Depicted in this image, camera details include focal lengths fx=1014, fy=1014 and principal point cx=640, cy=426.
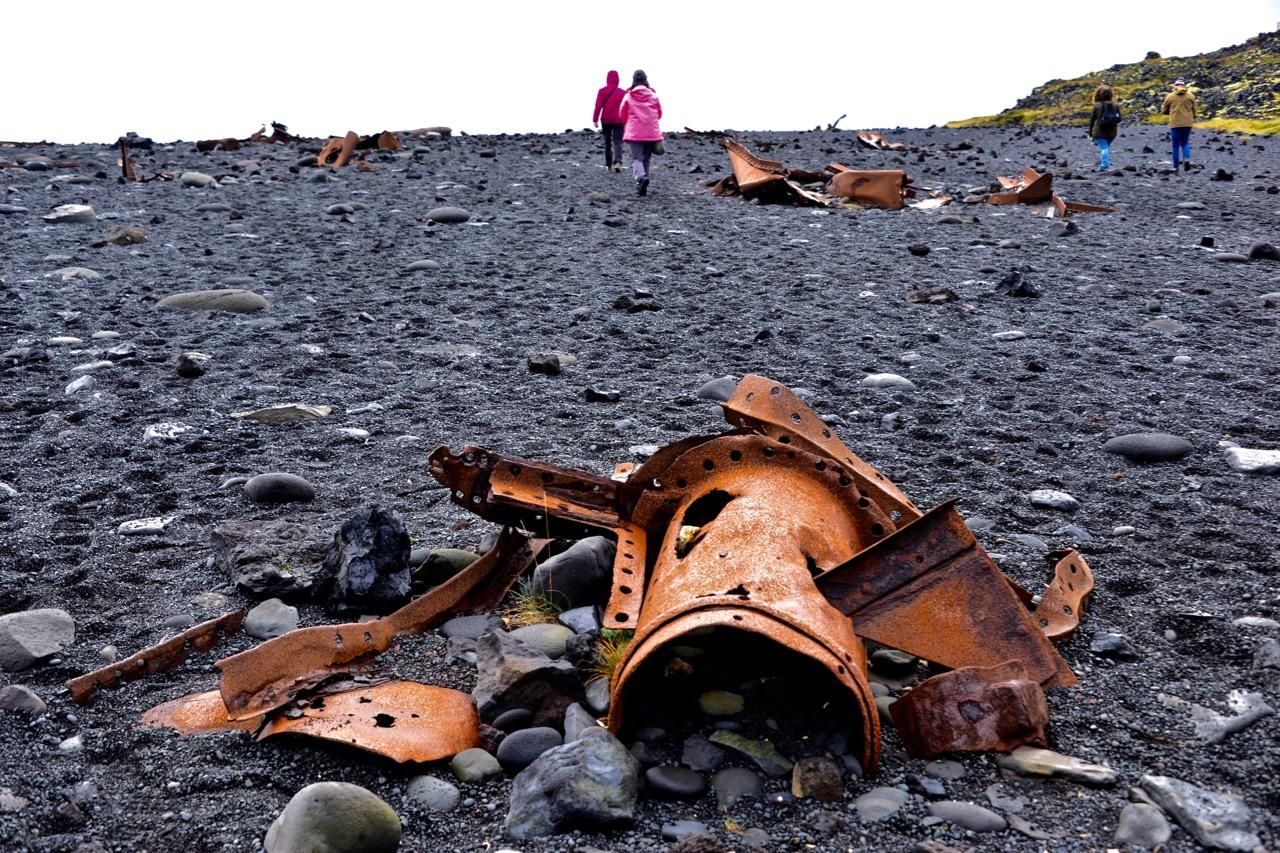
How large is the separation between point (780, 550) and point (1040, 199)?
35.0ft

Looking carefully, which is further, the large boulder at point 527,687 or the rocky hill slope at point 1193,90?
the rocky hill slope at point 1193,90

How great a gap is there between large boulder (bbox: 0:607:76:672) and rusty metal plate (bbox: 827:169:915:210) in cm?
1048

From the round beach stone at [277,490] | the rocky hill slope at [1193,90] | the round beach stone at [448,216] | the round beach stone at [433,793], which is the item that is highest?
the rocky hill slope at [1193,90]

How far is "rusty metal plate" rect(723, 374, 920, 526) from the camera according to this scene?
3.16 meters

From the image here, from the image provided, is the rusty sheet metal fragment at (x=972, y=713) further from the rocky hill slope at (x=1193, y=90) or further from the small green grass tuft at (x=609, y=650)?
the rocky hill slope at (x=1193, y=90)

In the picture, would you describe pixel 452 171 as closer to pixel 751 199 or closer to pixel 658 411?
pixel 751 199

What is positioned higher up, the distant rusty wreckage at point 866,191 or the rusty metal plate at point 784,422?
the distant rusty wreckage at point 866,191

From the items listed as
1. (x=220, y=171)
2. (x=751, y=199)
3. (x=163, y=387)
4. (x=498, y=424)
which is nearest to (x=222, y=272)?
(x=163, y=387)

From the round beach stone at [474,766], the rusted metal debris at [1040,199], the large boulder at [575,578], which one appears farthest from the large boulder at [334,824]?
the rusted metal debris at [1040,199]

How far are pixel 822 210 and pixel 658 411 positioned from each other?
24.3 ft

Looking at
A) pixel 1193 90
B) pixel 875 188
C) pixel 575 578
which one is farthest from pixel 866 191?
pixel 1193 90

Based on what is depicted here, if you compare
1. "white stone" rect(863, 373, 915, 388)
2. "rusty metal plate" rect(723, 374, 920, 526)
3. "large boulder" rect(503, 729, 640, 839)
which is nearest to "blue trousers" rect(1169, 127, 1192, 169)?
"white stone" rect(863, 373, 915, 388)

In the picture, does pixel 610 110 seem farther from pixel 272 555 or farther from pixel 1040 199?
pixel 272 555

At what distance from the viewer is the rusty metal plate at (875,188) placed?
1188 cm
